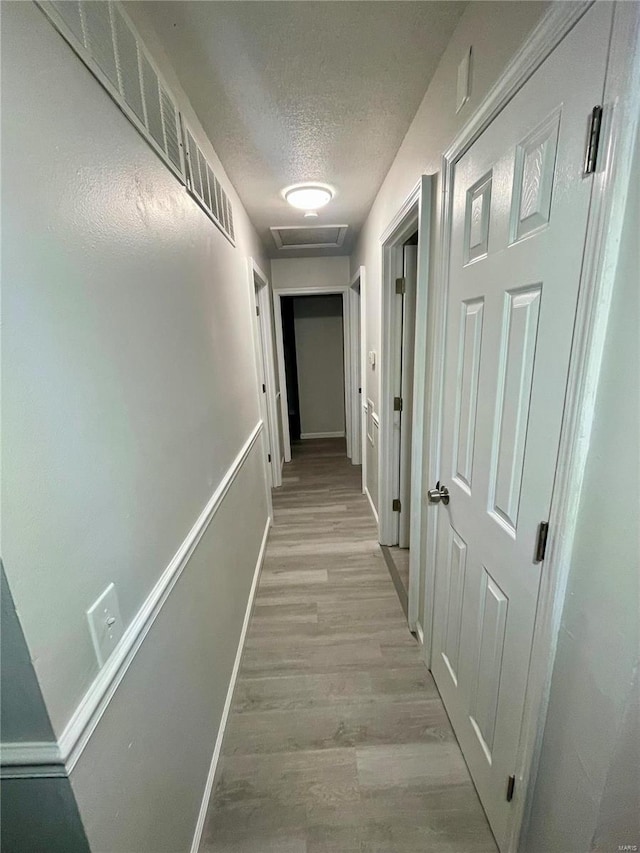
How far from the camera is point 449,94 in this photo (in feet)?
3.77

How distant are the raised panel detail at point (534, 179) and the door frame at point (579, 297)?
13 centimetres

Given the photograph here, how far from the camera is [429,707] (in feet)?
4.79

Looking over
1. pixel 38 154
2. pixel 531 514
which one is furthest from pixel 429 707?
pixel 38 154

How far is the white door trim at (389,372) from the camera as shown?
1.99 meters

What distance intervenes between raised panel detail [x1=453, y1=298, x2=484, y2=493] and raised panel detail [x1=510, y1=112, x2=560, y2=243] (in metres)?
0.23

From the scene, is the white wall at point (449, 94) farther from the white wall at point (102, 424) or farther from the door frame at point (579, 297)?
the white wall at point (102, 424)

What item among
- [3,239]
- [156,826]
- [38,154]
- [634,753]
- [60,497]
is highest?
[38,154]

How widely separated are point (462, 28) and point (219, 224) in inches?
44.6

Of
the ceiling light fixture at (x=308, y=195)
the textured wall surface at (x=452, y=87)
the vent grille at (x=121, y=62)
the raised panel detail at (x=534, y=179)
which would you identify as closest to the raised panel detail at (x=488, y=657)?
the raised panel detail at (x=534, y=179)

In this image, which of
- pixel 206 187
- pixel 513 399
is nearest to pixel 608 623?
pixel 513 399

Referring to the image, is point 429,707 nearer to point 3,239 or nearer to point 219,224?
point 3,239

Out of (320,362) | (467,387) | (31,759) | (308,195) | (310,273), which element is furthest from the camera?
(320,362)

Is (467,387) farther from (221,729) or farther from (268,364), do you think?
(268,364)

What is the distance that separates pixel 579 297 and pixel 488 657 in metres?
1.04
